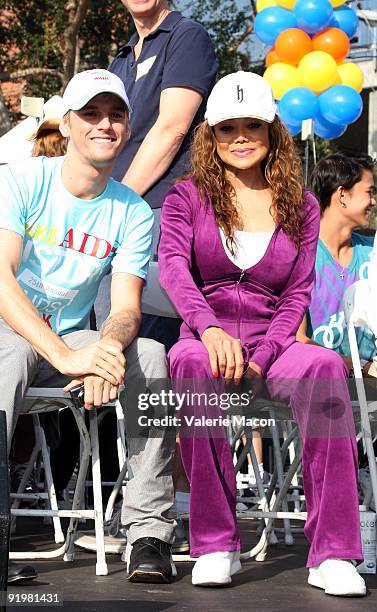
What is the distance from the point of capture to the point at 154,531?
3.79m

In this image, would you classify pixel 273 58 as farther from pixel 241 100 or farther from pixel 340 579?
pixel 340 579

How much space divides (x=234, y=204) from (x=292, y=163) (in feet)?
1.02

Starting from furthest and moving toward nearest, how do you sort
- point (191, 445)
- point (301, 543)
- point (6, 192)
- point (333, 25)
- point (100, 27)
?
point (100, 27), point (333, 25), point (301, 543), point (6, 192), point (191, 445)

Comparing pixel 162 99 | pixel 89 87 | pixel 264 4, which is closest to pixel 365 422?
pixel 89 87

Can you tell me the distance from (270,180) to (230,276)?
1.45 feet

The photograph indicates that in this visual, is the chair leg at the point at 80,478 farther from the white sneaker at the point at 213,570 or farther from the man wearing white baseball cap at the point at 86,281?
the white sneaker at the point at 213,570

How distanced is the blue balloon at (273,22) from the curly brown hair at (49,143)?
5.41m

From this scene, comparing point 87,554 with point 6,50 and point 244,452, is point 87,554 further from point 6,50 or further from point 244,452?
point 6,50

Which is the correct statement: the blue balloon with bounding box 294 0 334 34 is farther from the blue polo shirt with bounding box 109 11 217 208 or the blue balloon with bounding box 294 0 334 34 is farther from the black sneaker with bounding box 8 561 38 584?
the black sneaker with bounding box 8 561 38 584

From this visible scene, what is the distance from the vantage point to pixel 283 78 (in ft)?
34.5

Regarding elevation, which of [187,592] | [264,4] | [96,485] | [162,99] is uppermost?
[264,4]

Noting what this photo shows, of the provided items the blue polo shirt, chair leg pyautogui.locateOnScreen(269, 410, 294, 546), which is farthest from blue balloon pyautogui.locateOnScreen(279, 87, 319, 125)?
chair leg pyautogui.locateOnScreen(269, 410, 294, 546)

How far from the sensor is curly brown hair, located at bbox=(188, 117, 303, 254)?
4207 millimetres

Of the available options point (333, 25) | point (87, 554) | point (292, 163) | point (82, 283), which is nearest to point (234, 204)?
Result: point (292, 163)
